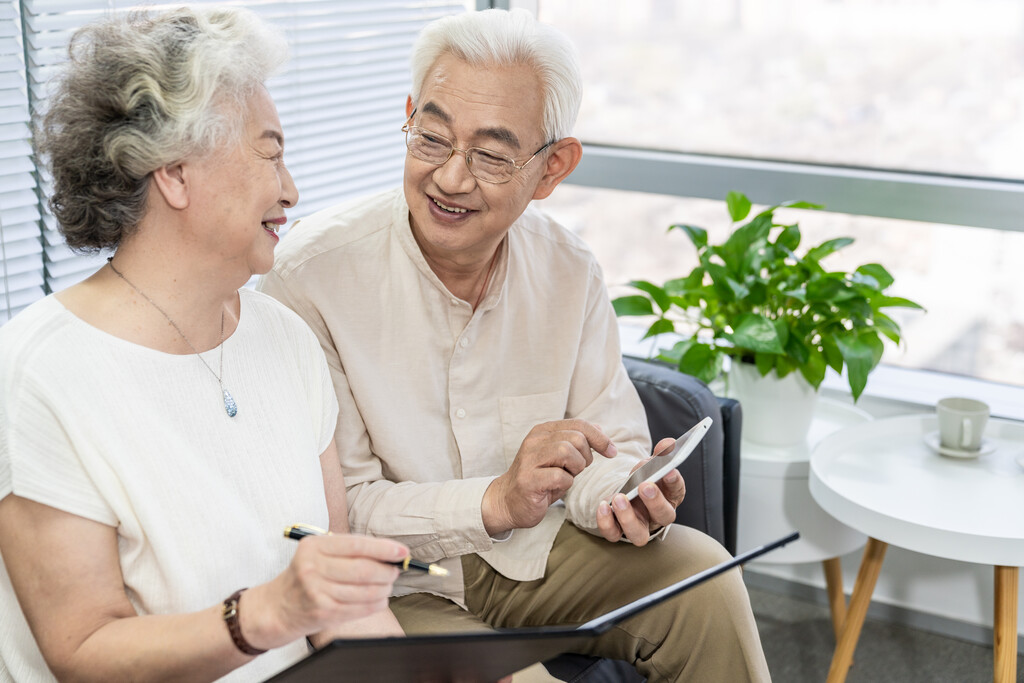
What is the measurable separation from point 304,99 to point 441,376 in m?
0.96

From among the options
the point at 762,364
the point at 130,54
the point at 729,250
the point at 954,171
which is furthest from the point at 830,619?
the point at 130,54

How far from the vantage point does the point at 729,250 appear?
7.33 ft

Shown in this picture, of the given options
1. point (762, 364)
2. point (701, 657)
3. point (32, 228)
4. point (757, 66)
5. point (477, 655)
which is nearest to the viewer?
point (477, 655)

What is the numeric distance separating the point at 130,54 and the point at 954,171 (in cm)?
222

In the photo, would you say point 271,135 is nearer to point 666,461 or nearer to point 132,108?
point 132,108

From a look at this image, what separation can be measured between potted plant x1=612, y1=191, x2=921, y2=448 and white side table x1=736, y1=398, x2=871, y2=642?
0.14m

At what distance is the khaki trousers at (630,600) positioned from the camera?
1618mm

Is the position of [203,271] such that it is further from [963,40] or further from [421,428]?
[963,40]

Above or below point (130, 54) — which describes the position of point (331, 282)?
below

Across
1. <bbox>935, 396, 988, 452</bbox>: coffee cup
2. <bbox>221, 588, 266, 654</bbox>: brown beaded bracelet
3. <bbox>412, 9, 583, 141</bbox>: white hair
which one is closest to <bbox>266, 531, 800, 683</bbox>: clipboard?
<bbox>221, 588, 266, 654</bbox>: brown beaded bracelet

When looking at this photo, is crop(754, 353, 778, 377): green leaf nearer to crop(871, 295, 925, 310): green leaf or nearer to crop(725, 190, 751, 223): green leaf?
crop(871, 295, 925, 310): green leaf

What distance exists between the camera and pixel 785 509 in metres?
2.26

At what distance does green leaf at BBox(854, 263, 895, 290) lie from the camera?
7.13 ft

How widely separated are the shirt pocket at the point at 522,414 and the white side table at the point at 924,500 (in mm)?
621
